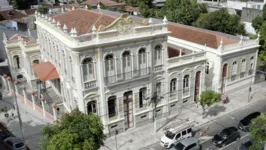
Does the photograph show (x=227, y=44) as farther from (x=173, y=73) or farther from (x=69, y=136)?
(x=69, y=136)

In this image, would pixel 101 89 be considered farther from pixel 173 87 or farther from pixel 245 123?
pixel 245 123

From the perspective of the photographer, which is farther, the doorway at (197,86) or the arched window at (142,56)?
the doorway at (197,86)

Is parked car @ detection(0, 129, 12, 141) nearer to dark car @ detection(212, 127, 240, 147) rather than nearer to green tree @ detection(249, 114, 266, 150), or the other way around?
dark car @ detection(212, 127, 240, 147)

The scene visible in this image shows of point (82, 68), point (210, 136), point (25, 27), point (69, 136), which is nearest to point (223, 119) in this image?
point (210, 136)

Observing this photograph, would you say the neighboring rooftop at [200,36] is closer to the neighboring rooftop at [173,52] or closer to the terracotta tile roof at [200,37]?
the terracotta tile roof at [200,37]

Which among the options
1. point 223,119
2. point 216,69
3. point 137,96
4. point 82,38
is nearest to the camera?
point 82,38

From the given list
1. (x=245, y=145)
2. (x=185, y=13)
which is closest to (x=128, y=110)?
(x=245, y=145)

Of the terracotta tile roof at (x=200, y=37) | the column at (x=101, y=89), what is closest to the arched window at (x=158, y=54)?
the column at (x=101, y=89)
